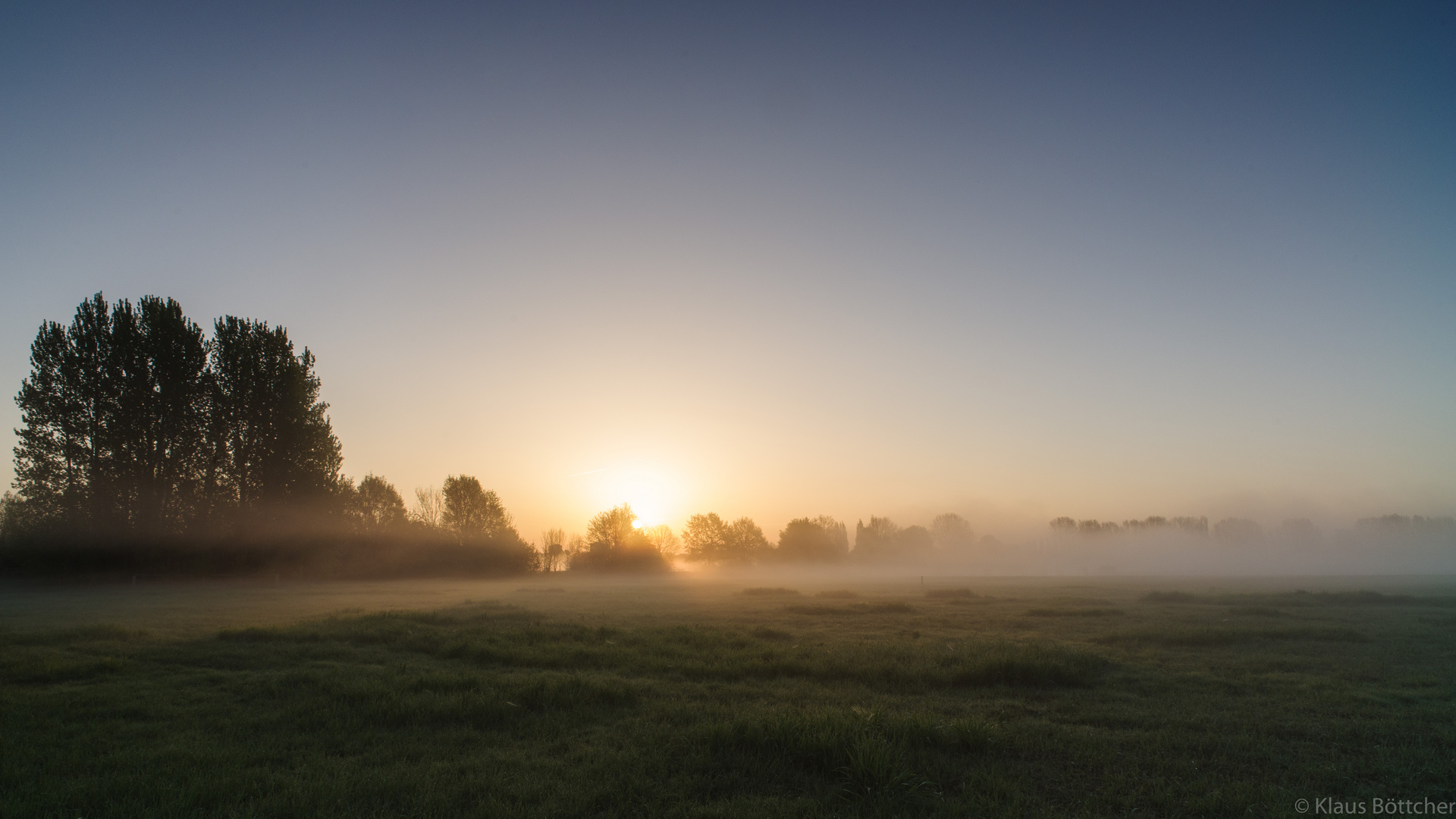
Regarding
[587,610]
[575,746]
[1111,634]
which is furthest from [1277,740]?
[587,610]

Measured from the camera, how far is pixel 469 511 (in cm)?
8331

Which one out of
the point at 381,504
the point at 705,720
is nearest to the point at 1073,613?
the point at 705,720

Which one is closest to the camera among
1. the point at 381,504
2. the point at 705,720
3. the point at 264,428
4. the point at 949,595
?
the point at 705,720

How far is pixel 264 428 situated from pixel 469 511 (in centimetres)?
3744

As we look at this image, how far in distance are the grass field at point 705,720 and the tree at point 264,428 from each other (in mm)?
31854

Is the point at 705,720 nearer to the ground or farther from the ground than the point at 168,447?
nearer to the ground

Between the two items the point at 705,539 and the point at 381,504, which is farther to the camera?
the point at 705,539

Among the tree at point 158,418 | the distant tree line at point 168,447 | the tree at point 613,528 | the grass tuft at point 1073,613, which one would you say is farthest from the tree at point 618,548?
the grass tuft at point 1073,613

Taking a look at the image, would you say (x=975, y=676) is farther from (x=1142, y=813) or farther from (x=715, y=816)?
(x=715, y=816)

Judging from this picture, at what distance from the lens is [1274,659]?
14.9 meters

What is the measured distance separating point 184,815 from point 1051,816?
26.4 feet

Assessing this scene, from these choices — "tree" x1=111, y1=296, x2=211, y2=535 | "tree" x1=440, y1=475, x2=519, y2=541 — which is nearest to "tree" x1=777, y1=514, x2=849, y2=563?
"tree" x1=440, y1=475, x2=519, y2=541

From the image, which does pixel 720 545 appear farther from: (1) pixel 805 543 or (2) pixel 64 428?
(2) pixel 64 428

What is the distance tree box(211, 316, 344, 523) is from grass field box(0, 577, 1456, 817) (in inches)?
1254
